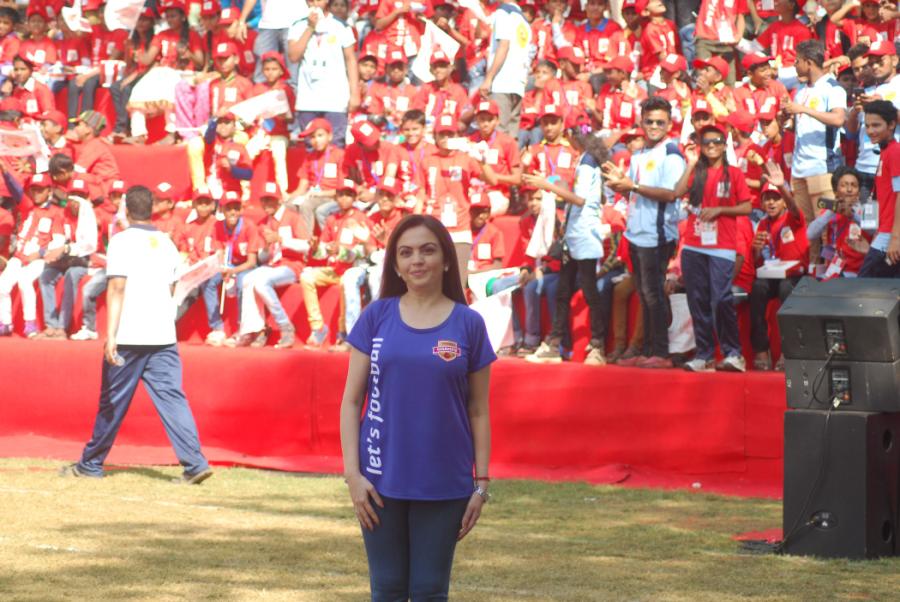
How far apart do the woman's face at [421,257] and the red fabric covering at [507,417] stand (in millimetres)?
6961

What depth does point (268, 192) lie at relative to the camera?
1636 cm

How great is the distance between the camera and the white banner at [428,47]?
60.3 ft

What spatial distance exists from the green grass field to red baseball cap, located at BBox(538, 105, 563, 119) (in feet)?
14.4

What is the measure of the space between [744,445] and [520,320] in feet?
9.62

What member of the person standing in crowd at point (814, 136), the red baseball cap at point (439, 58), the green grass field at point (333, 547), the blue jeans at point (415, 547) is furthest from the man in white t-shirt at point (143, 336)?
the blue jeans at point (415, 547)

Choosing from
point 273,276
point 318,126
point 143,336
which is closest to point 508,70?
point 318,126

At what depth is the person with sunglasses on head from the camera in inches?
479

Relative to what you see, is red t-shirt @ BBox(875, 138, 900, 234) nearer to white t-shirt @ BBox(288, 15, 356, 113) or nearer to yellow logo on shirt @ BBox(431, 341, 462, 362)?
yellow logo on shirt @ BBox(431, 341, 462, 362)

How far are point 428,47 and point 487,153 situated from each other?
3605mm

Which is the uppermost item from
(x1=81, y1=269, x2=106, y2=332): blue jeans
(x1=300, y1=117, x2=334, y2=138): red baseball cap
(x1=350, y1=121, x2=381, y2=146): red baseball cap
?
(x1=300, y1=117, x2=334, y2=138): red baseball cap

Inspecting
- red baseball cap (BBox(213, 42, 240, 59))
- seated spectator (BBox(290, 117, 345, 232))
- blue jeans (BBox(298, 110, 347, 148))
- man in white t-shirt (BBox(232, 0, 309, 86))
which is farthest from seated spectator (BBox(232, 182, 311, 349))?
red baseball cap (BBox(213, 42, 240, 59))

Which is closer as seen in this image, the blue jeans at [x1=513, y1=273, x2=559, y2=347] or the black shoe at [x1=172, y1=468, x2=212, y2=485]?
the black shoe at [x1=172, y1=468, x2=212, y2=485]

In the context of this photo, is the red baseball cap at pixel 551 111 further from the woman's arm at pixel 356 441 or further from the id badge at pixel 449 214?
the woman's arm at pixel 356 441

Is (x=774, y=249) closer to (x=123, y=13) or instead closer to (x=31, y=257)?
(x=31, y=257)
